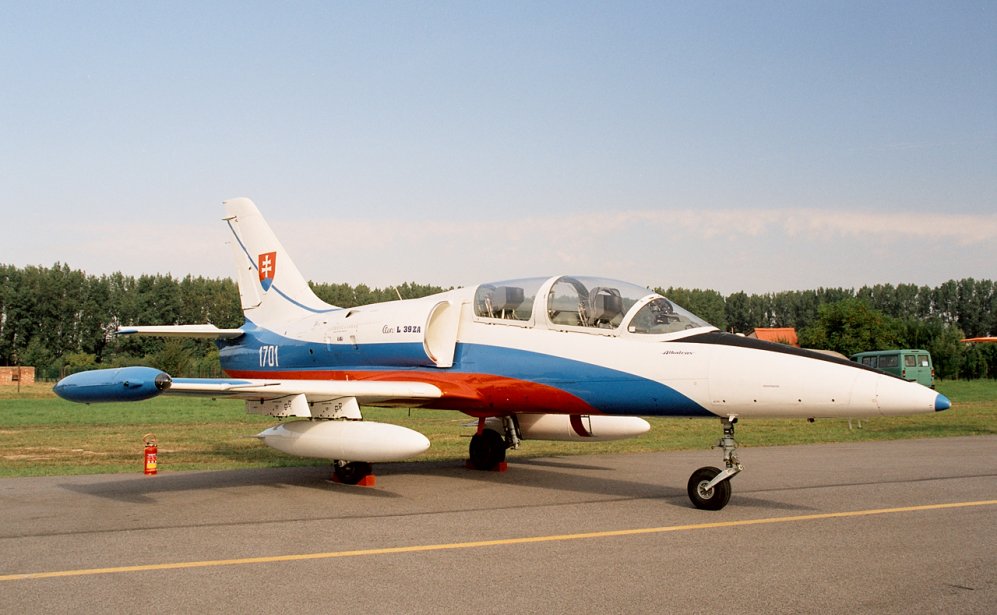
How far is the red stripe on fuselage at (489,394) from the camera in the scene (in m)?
10.8

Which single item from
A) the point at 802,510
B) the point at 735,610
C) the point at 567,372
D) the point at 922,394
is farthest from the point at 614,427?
the point at 735,610

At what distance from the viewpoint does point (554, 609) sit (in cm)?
536

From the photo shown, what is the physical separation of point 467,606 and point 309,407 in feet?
22.1

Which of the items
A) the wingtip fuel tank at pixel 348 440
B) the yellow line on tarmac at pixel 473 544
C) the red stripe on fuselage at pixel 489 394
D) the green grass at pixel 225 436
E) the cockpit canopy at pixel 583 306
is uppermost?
the cockpit canopy at pixel 583 306

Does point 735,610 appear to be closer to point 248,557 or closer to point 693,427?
point 248,557

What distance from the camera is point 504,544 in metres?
7.59

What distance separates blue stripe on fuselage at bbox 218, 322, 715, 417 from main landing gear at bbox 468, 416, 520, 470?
6.23ft

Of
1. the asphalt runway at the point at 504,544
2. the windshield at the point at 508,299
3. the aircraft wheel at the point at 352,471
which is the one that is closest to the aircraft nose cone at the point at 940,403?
the asphalt runway at the point at 504,544

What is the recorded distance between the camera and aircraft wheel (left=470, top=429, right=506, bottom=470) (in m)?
13.6

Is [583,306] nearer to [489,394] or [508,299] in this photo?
[508,299]

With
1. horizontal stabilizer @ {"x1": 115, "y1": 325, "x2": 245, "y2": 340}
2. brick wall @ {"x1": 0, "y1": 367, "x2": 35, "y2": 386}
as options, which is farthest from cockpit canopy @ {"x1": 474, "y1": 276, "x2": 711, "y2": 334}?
brick wall @ {"x1": 0, "y1": 367, "x2": 35, "y2": 386}

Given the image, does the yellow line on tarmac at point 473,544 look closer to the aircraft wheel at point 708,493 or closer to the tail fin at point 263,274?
the aircraft wheel at point 708,493

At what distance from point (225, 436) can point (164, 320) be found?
2833 inches

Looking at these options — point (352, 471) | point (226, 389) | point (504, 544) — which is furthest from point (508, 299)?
point (504, 544)
